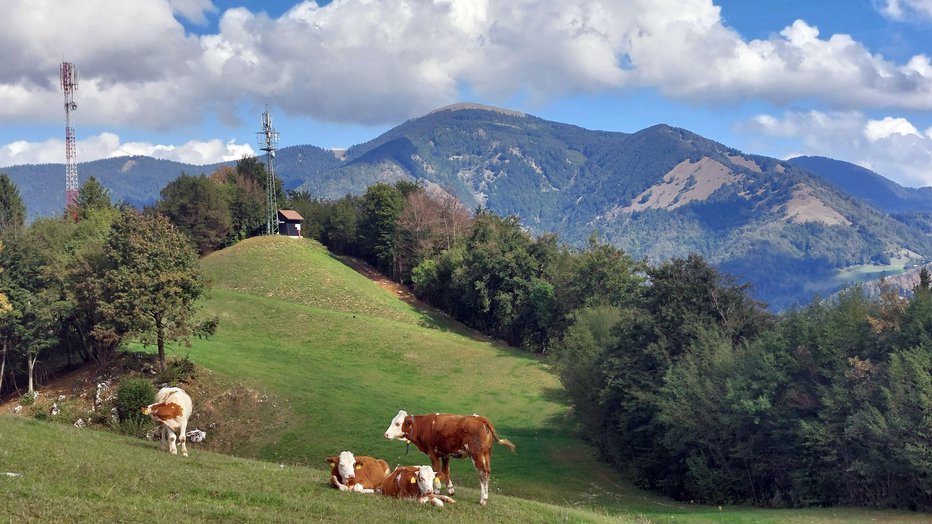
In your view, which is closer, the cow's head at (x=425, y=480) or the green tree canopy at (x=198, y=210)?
the cow's head at (x=425, y=480)

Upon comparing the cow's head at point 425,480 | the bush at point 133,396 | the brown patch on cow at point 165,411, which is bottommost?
the bush at point 133,396

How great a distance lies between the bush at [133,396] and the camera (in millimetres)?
43250

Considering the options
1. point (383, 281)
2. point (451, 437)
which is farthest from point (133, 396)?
point (383, 281)

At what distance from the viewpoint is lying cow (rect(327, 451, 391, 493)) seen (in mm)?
18609

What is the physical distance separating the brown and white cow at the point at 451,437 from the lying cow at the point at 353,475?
107 centimetres

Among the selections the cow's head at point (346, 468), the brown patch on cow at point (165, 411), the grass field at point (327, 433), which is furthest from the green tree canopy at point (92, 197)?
the cow's head at point (346, 468)

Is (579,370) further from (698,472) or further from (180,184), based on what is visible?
(180,184)

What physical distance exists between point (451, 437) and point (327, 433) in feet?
103

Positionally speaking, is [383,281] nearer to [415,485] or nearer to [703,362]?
[703,362]

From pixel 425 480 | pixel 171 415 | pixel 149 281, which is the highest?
pixel 149 281

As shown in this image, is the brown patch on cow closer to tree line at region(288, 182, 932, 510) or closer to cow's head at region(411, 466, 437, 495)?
cow's head at region(411, 466, 437, 495)

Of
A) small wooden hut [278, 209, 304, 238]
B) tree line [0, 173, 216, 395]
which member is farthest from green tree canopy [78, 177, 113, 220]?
tree line [0, 173, 216, 395]

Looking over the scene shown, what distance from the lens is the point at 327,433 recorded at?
48688 mm

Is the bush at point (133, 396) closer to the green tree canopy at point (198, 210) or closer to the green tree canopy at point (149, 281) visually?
the green tree canopy at point (149, 281)
